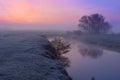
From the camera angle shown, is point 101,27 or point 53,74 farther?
point 101,27

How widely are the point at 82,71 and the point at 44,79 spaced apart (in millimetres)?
14845

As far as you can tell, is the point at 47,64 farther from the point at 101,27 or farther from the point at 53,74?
the point at 101,27

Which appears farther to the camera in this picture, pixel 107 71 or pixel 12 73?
pixel 107 71

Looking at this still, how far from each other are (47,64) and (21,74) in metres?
3.21

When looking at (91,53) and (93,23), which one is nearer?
(91,53)

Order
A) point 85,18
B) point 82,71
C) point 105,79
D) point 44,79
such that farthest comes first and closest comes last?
point 85,18 → point 82,71 → point 105,79 → point 44,79

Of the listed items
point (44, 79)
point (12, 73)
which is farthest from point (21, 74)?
point (44, 79)

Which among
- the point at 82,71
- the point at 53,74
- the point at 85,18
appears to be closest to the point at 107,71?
the point at 82,71

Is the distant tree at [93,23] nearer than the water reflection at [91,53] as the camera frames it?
No

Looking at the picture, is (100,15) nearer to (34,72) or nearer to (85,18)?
(85,18)

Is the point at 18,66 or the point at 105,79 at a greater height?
the point at 18,66

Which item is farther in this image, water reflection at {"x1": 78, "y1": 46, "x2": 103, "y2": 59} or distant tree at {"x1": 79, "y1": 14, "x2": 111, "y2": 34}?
distant tree at {"x1": 79, "y1": 14, "x2": 111, "y2": 34}

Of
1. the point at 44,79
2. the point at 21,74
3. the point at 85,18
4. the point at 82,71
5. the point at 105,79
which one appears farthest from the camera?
the point at 85,18

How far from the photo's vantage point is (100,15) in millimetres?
127625
